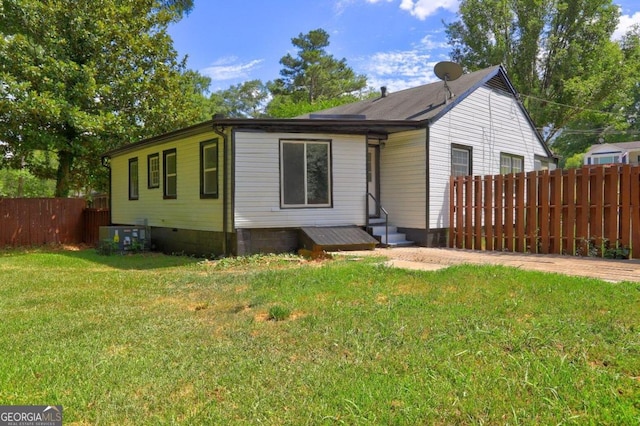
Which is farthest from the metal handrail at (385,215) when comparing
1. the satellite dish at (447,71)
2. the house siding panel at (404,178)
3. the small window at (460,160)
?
the satellite dish at (447,71)

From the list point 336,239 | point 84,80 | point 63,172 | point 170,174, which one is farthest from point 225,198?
point 63,172

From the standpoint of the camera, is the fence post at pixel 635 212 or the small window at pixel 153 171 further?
the small window at pixel 153 171

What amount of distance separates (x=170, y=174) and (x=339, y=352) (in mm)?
10232

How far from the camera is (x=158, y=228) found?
42.5 feet

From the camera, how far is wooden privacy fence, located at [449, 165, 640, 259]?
8023 millimetres

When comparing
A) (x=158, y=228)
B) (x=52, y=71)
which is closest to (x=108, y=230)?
(x=158, y=228)

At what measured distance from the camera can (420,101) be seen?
1270cm

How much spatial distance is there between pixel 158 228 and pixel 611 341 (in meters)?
11.9

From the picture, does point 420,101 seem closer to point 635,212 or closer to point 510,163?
point 510,163

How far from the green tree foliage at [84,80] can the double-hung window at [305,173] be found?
8.52 metres

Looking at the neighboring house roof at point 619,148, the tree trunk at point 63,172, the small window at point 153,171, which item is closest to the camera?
the small window at point 153,171

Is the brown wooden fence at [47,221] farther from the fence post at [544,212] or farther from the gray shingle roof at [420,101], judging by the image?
the fence post at [544,212]

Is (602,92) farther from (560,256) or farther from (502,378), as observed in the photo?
(502,378)

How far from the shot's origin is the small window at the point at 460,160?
11.6 metres
